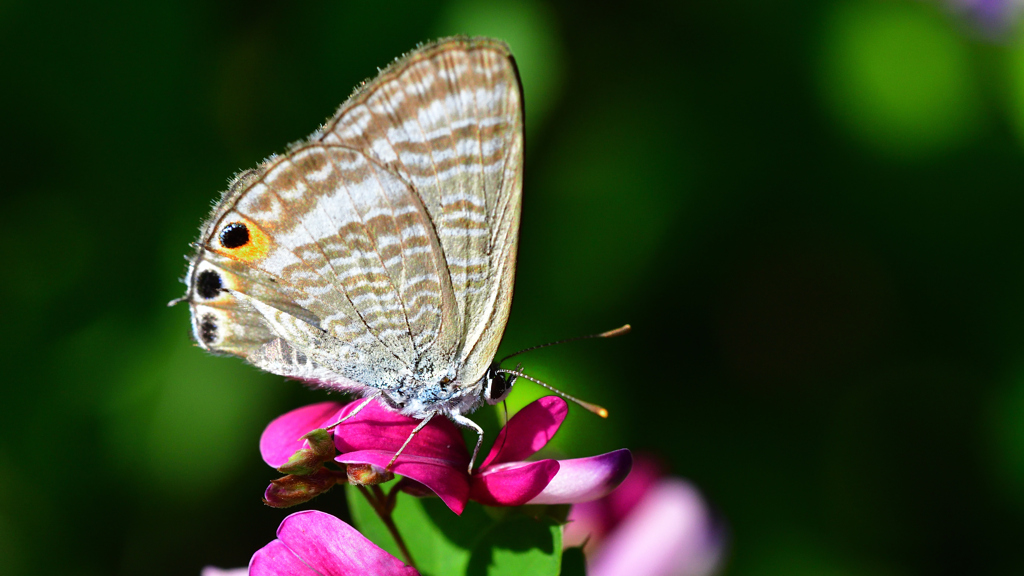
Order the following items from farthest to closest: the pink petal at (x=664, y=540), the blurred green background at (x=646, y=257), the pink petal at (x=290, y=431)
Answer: the blurred green background at (x=646, y=257), the pink petal at (x=664, y=540), the pink petal at (x=290, y=431)

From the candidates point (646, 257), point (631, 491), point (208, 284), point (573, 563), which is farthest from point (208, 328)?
point (646, 257)

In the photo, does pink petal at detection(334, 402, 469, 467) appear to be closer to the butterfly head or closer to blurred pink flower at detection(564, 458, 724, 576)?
the butterfly head

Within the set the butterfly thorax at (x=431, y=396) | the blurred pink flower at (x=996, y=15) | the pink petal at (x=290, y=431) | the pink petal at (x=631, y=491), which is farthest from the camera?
the blurred pink flower at (x=996, y=15)

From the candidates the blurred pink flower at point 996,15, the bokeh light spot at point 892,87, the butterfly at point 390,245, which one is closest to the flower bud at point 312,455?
the butterfly at point 390,245

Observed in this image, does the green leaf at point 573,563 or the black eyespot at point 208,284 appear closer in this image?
the green leaf at point 573,563

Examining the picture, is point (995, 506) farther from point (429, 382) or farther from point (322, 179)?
point (322, 179)

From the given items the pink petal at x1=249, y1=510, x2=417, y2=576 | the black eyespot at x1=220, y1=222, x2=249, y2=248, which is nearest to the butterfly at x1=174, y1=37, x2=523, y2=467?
the black eyespot at x1=220, y1=222, x2=249, y2=248

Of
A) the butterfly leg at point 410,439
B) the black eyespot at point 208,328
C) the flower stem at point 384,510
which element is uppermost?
the black eyespot at point 208,328

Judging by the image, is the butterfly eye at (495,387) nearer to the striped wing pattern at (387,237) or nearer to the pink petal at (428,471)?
the striped wing pattern at (387,237)
